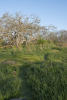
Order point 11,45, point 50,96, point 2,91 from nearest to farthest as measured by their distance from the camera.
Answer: point 50,96 < point 2,91 < point 11,45

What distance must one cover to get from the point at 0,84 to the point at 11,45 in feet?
4.34

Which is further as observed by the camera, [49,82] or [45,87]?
[49,82]

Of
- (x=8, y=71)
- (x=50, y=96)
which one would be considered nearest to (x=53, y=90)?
(x=50, y=96)

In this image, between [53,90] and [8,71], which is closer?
[53,90]

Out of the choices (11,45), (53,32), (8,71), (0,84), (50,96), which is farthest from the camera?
(8,71)

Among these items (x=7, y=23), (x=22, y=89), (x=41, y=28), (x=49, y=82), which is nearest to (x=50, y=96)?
(x=49, y=82)

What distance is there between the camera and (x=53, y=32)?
4594 mm

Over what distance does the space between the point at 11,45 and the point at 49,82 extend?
1601mm

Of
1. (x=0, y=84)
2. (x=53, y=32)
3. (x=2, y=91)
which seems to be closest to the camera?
(x=2, y=91)

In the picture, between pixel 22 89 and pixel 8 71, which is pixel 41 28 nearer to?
pixel 22 89

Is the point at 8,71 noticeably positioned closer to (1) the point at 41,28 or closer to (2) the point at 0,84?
(2) the point at 0,84

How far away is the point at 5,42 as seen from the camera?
3871mm

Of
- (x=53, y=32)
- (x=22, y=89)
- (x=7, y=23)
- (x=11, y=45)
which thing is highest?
(x=7, y=23)

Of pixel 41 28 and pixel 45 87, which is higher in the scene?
pixel 41 28
